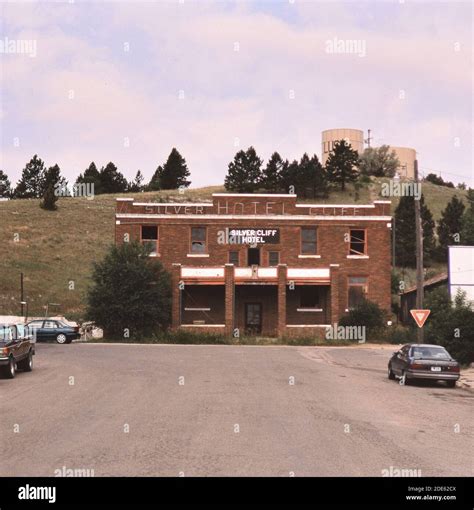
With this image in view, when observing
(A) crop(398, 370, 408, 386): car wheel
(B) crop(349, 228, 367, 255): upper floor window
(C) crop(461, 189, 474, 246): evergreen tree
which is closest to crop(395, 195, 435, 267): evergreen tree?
(C) crop(461, 189, 474, 246): evergreen tree

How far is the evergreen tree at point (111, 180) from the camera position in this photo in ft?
416

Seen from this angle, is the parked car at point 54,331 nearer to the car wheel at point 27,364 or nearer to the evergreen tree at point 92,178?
→ the car wheel at point 27,364

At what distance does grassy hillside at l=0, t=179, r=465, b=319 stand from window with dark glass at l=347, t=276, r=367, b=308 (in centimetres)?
1870

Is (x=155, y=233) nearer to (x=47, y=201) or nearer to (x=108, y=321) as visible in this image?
(x=108, y=321)

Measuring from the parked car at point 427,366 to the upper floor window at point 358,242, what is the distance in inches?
1167

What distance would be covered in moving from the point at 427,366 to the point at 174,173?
103505 mm

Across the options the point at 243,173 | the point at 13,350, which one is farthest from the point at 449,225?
the point at 13,350

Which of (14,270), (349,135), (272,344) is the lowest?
(272,344)

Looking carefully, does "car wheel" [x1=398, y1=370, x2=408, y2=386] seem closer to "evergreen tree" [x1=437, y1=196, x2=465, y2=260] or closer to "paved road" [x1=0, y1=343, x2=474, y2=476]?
"paved road" [x1=0, y1=343, x2=474, y2=476]

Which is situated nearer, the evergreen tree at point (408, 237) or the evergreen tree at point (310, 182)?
the evergreen tree at point (408, 237)

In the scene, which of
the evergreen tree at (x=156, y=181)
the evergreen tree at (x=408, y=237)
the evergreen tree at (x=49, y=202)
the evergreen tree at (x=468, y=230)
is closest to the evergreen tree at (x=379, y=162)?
the evergreen tree at (x=156, y=181)

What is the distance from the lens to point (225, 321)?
170ft
